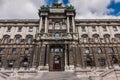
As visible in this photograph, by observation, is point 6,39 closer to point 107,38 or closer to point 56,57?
point 56,57

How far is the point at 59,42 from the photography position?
39250 millimetres

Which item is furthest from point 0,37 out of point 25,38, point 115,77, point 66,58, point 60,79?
point 115,77

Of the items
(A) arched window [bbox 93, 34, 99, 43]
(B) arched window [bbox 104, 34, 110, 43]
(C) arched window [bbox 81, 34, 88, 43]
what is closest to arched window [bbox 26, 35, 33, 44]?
(C) arched window [bbox 81, 34, 88, 43]

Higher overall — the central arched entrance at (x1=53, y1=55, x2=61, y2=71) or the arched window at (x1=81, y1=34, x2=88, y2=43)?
the arched window at (x1=81, y1=34, x2=88, y2=43)

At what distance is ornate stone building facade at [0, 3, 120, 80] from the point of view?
37.2 metres

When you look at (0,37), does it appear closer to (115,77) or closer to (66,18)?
(66,18)

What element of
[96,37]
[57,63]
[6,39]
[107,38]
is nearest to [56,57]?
[57,63]

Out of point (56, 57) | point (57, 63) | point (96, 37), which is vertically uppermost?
point (96, 37)

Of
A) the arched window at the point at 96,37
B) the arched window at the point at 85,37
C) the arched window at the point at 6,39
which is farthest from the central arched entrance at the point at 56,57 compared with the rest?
the arched window at the point at 6,39

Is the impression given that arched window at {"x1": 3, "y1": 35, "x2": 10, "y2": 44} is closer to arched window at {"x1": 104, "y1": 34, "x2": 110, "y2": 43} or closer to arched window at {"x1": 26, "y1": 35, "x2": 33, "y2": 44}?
arched window at {"x1": 26, "y1": 35, "x2": 33, "y2": 44}

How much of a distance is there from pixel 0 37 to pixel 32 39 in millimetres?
9191

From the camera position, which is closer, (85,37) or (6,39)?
(6,39)

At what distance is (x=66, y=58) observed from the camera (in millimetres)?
37094

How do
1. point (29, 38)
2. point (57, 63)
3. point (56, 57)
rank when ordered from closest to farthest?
1. point (57, 63)
2. point (56, 57)
3. point (29, 38)
